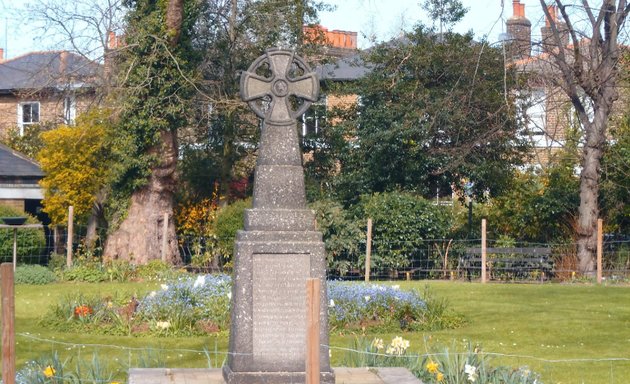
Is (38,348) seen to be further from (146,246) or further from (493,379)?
(146,246)

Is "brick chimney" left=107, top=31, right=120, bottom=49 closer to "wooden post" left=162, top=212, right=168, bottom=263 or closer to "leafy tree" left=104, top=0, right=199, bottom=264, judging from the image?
"leafy tree" left=104, top=0, right=199, bottom=264

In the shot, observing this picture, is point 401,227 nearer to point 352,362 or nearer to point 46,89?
point 46,89

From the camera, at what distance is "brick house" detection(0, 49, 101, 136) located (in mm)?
26438

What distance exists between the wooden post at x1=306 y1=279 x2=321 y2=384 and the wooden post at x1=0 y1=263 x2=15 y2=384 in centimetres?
178

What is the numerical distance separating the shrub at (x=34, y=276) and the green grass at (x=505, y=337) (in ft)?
3.31

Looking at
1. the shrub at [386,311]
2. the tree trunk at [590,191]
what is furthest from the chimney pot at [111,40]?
the shrub at [386,311]

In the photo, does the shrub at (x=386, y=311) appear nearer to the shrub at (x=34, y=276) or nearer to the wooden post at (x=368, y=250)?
the wooden post at (x=368, y=250)

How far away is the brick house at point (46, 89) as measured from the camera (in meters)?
26.4

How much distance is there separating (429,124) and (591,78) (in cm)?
453

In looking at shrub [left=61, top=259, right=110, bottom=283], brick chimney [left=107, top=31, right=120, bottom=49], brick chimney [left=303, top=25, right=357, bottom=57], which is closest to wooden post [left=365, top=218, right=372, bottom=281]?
shrub [left=61, top=259, right=110, bottom=283]

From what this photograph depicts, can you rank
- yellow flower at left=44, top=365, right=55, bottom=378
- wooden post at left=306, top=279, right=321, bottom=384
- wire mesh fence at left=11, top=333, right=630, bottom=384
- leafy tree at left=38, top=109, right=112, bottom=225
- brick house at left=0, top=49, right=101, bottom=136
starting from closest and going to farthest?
wooden post at left=306, top=279, right=321, bottom=384
yellow flower at left=44, top=365, right=55, bottom=378
wire mesh fence at left=11, top=333, right=630, bottom=384
brick house at left=0, top=49, right=101, bottom=136
leafy tree at left=38, top=109, right=112, bottom=225

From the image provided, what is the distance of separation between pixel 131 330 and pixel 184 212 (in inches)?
584

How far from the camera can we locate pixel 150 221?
2558 cm

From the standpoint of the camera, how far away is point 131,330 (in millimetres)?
14180
